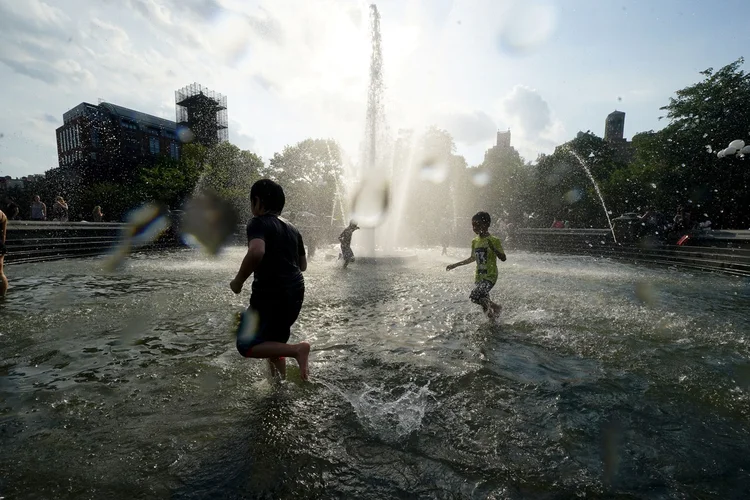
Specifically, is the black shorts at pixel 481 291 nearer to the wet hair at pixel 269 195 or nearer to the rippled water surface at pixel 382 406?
the rippled water surface at pixel 382 406

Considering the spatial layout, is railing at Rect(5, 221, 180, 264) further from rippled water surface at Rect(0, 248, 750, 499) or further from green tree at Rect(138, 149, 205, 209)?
green tree at Rect(138, 149, 205, 209)

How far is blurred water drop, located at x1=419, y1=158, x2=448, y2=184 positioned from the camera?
4875cm

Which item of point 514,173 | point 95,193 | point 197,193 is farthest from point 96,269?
point 514,173

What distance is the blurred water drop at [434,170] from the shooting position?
48750 mm

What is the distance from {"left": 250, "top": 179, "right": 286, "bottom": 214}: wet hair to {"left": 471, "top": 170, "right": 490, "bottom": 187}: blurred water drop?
50.1m

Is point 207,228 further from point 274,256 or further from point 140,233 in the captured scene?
point 274,256

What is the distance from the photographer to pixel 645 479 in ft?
7.13

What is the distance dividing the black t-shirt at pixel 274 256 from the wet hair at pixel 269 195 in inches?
3.1

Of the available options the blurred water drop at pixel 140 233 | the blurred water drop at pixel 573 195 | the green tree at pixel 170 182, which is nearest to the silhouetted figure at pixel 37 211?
the blurred water drop at pixel 140 233

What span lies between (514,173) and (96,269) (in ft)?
154

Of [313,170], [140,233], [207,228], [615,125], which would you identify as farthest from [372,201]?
[615,125]

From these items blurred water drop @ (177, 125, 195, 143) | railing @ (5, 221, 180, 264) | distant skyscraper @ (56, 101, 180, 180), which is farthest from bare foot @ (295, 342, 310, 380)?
blurred water drop @ (177, 125, 195, 143)

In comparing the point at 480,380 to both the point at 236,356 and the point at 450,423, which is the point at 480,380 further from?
the point at 236,356

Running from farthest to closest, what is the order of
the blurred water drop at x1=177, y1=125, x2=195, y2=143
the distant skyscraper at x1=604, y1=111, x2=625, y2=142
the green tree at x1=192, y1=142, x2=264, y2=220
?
1. the distant skyscraper at x1=604, y1=111, x2=625, y2=142
2. the blurred water drop at x1=177, y1=125, x2=195, y2=143
3. the green tree at x1=192, y1=142, x2=264, y2=220
